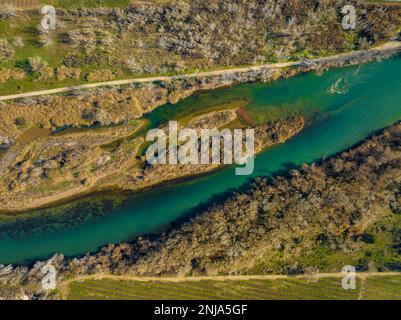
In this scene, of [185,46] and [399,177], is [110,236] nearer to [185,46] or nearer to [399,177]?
[185,46]

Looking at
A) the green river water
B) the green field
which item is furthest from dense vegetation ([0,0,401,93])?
the green field

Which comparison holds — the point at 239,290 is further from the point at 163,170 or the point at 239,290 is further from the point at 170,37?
the point at 170,37

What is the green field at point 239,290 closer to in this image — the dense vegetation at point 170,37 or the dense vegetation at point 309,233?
the dense vegetation at point 309,233

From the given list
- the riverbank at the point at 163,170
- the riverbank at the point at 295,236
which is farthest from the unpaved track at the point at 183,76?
the riverbank at the point at 295,236

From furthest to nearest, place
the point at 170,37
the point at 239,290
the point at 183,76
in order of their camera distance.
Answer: the point at 183,76, the point at 170,37, the point at 239,290

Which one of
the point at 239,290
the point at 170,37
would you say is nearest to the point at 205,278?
the point at 239,290

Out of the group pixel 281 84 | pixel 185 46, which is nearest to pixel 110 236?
pixel 185 46
